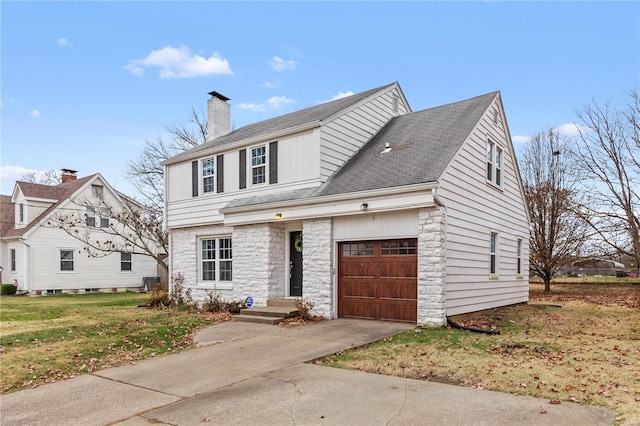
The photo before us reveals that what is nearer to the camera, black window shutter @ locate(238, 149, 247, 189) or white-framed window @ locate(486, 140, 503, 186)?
white-framed window @ locate(486, 140, 503, 186)

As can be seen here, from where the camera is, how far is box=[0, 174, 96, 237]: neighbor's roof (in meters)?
26.0

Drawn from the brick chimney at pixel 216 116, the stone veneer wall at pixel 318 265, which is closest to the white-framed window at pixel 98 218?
the brick chimney at pixel 216 116

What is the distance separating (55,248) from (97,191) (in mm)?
4216

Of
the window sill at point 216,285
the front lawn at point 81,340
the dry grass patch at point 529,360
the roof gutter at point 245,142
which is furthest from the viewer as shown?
the window sill at point 216,285

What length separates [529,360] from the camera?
6.89 m

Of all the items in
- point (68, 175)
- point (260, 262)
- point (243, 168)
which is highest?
point (68, 175)

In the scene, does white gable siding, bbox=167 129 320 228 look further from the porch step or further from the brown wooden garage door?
the porch step

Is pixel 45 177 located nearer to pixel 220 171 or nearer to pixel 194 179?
pixel 194 179

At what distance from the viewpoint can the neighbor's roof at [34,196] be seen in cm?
2600

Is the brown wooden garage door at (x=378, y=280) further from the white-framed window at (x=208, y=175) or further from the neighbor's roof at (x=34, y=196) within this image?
the neighbor's roof at (x=34, y=196)

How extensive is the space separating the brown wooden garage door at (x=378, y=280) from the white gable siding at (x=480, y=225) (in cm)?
91

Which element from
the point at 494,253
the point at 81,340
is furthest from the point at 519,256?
the point at 81,340

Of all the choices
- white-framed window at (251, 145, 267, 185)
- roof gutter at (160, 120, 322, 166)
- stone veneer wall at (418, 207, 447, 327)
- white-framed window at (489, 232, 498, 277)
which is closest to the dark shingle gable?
stone veneer wall at (418, 207, 447, 327)

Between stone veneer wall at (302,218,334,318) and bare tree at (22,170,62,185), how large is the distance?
134ft
